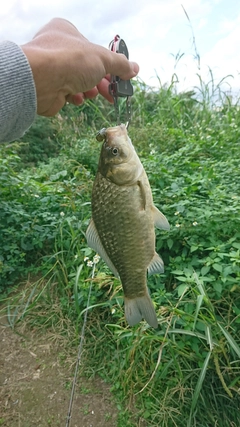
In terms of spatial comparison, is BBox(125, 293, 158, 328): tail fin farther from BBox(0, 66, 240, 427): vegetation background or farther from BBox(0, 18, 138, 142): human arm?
BBox(0, 18, 138, 142): human arm

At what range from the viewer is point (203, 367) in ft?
6.48

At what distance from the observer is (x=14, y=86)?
4.48 feet

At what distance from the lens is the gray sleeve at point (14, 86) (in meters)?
1.34

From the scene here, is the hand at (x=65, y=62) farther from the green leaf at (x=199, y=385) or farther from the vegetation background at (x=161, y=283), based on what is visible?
the green leaf at (x=199, y=385)

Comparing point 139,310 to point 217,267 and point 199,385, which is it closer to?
point 199,385

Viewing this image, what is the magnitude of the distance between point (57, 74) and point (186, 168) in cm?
210

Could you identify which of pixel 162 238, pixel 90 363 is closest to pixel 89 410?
pixel 90 363

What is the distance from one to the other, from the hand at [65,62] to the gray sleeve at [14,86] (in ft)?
0.20

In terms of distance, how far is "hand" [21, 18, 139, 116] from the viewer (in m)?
1.47

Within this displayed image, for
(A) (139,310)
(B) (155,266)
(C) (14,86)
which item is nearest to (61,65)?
(C) (14,86)

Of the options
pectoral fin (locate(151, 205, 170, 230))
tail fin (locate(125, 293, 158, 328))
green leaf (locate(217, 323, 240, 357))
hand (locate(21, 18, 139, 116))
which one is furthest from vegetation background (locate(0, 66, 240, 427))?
hand (locate(21, 18, 139, 116))

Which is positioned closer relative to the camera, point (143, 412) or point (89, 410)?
point (143, 412)

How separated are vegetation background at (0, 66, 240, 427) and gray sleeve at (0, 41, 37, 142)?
4.04ft

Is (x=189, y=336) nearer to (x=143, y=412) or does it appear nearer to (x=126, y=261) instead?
(x=143, y=412)
